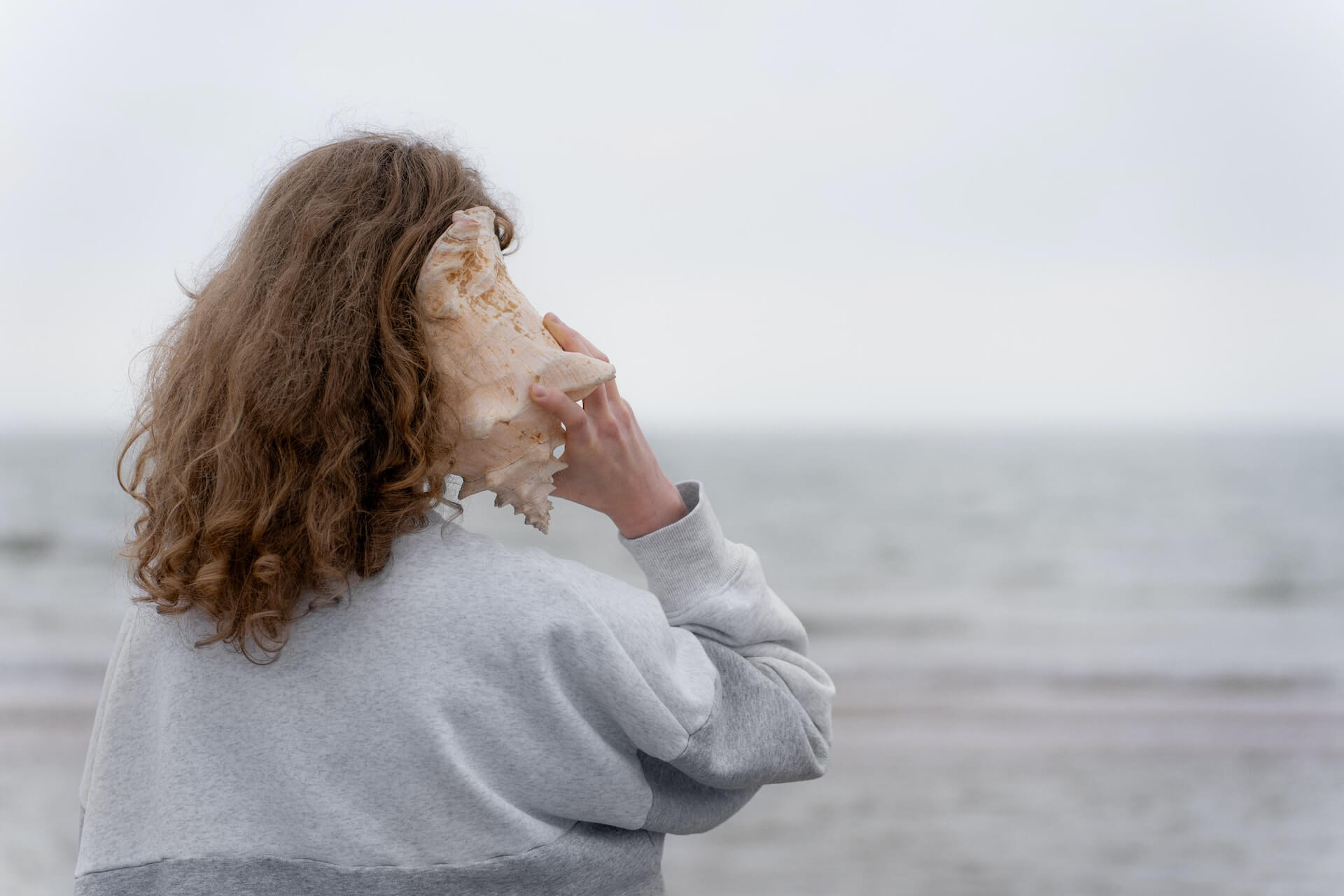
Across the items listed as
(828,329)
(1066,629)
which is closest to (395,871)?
(1066,629)

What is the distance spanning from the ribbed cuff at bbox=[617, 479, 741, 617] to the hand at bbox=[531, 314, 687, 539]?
3cm

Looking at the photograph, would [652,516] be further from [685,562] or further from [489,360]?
[489,360]

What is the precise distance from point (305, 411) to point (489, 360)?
7.0 inches

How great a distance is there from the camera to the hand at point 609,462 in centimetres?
100

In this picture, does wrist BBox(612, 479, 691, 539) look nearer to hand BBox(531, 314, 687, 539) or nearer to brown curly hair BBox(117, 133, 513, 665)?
hand BBox(531, 314, 687, 539)

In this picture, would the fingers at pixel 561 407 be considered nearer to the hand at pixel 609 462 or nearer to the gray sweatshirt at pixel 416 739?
the hand at pixel 609 462

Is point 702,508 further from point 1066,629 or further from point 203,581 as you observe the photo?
point 1066,629

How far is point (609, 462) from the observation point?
102 cm

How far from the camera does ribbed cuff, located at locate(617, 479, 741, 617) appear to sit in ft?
3.46

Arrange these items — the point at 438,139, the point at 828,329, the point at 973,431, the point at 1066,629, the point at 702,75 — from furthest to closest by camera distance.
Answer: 1. the point at 973,431
2. the point at 828,329
3. the point at 702,75
4. the point at 1066,629
5. the point at 438,139

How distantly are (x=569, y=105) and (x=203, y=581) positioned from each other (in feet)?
Answer: 38.2

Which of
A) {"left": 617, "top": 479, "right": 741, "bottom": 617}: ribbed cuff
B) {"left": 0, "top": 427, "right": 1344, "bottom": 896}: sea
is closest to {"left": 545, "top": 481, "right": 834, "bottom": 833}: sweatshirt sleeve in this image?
{"left": 617, "top": 479, "right": 741, "bottom": 617}: ribbed cuff

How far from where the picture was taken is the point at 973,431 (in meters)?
20.5

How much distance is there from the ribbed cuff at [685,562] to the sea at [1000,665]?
25.3 inches
